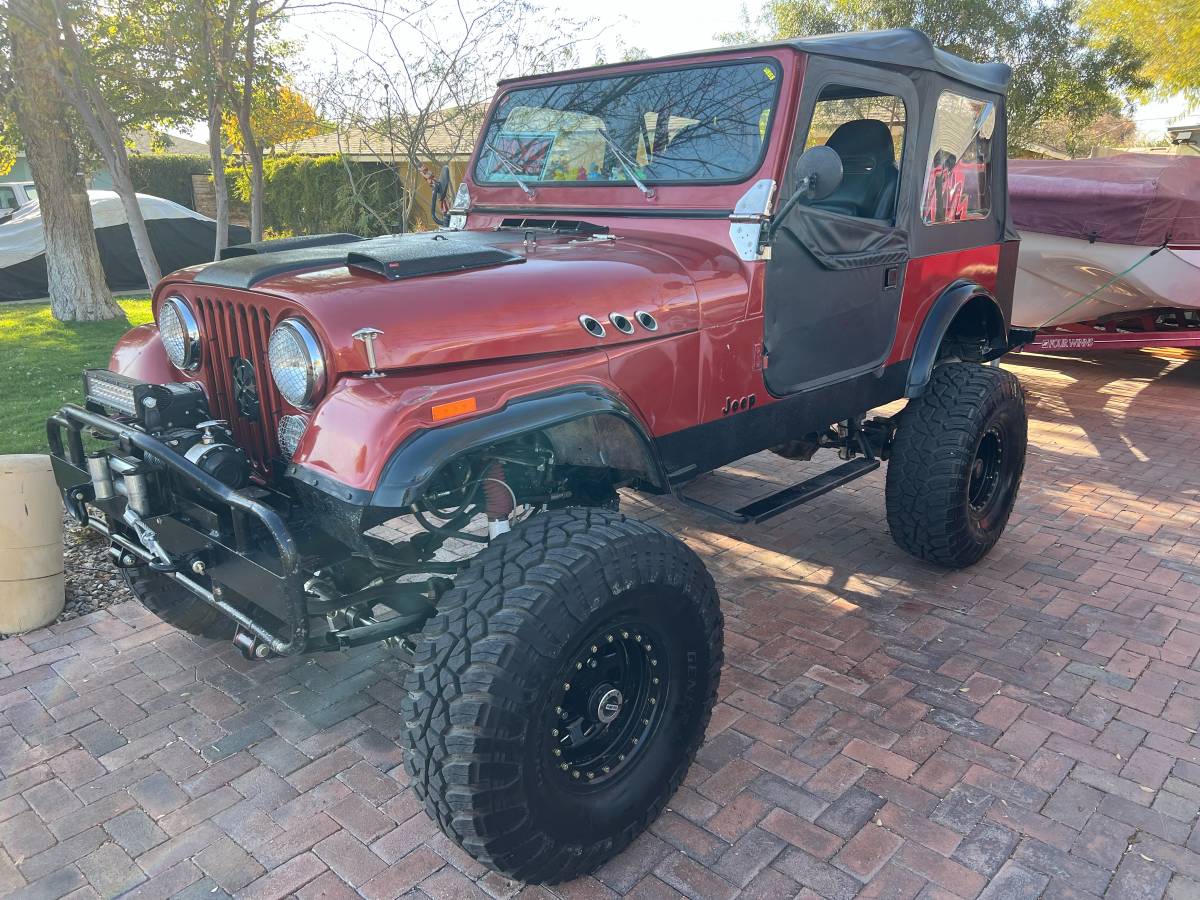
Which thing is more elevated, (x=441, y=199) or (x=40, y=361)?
(x=441, y=199)

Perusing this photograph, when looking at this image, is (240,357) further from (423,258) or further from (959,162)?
(959,162)

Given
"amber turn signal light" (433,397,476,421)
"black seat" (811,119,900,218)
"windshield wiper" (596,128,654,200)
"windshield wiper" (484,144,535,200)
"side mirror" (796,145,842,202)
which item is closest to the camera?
"amber turn signal light" (433,397,476,421)

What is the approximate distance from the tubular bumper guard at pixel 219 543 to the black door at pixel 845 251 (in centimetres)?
182

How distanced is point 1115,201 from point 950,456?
436 centimetres

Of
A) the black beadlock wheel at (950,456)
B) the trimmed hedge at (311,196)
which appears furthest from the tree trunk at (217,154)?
the trimmed hedge at (311,196)

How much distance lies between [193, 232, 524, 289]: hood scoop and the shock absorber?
595 millimetres

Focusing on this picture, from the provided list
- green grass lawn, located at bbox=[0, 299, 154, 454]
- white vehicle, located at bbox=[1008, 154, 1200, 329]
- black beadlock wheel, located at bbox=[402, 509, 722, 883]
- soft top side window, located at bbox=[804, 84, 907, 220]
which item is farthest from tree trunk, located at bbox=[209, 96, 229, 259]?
white vehicle, located at bbox=[1008, 154, 1200, 329]

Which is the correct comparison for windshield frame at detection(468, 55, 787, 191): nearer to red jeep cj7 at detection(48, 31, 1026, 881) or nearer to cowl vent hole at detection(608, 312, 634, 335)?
red jeep cj7 at detection(48, 31, 1026, 881)

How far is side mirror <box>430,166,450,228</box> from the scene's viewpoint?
4.04 meters

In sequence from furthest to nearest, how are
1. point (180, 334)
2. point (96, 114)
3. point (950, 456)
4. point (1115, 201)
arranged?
point (1115, 201) → point (96, 114) → point (950, 456) → point (180, 334)

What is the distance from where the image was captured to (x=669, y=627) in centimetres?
244

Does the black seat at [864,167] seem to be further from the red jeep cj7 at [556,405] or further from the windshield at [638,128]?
the windshield at [638,128]

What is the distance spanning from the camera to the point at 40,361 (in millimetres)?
8008

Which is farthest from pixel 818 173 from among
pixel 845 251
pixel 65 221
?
pixel 65 221
